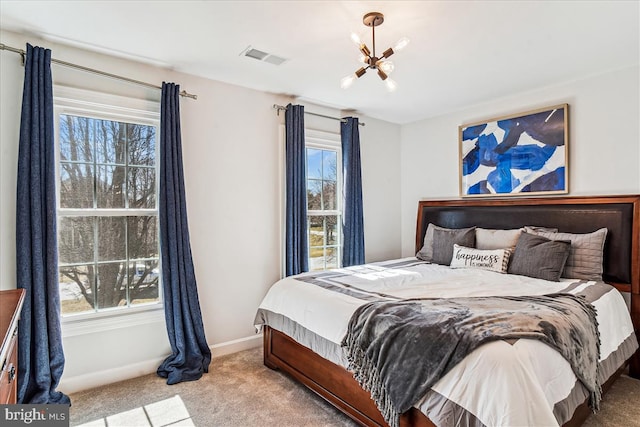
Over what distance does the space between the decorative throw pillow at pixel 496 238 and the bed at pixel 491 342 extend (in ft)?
0.70

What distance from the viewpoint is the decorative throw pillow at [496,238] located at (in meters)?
3.35

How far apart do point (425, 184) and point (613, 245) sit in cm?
208

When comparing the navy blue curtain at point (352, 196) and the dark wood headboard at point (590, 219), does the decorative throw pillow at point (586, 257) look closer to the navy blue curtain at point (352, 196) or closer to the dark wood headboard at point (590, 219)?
the dark wood headboard at point (590, 219)

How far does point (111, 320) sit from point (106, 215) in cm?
82

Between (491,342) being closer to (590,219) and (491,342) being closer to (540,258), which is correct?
(540,258)

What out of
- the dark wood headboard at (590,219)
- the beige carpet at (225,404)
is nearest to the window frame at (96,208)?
the beige carpet at (225,404)

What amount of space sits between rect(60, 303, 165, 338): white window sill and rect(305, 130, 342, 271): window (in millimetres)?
1717

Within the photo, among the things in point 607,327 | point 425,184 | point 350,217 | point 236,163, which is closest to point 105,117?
point 236,163

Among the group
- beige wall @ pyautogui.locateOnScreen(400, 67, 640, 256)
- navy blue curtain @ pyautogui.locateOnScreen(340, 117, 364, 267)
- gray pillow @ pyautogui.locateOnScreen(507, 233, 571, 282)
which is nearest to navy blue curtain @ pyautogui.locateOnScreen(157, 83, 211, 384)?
navy blue curtain @ pyautogui.locateOnScreen(340, 117, 364, 267)

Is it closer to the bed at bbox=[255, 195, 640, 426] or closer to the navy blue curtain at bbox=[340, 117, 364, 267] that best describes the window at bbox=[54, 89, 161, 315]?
the bed at bbox=[255, 195, 640, 426]

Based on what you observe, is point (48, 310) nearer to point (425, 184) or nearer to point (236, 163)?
point (236, 163)

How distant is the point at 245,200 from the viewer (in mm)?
3471

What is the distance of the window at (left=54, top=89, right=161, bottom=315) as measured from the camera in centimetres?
266

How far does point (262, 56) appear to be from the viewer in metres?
2.79
